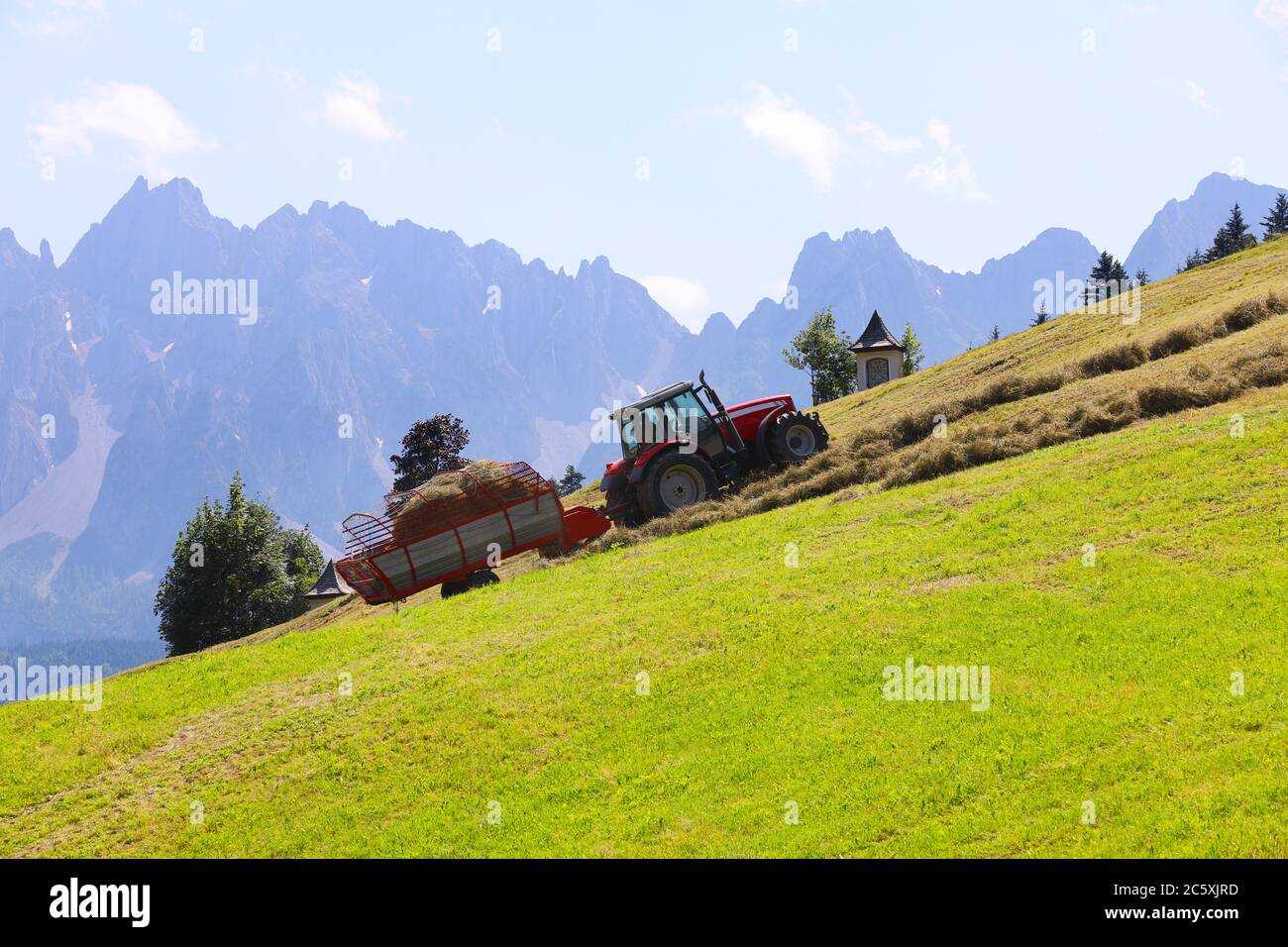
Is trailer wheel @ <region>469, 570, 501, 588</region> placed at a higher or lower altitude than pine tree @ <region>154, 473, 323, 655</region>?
lower

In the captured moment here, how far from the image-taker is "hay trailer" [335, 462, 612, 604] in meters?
20.3

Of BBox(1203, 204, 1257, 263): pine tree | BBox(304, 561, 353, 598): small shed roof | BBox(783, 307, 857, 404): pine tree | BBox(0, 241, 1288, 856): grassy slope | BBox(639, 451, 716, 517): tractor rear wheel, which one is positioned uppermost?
BBox(1203, 204, 1257, 263): pine tree

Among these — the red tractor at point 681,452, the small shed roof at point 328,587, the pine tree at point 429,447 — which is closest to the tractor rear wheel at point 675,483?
the red tractor at point 681,452

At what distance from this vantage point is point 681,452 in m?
23.6

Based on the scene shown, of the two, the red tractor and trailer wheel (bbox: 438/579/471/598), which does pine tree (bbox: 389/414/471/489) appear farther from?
trailer wheel (bbox: 438/579/471/598)

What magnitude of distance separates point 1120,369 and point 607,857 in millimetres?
24290

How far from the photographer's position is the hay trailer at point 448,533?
20.3 meters

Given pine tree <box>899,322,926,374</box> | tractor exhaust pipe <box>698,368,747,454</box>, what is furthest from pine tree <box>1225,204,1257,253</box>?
tractor exhaust pipe <box>698,368,747,454</box>

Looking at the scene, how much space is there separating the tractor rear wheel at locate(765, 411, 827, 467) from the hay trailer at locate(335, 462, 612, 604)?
6.10 metres

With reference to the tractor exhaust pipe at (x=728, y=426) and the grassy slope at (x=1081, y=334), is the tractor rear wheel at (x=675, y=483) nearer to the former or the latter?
the tractor exhaust pipe at (x=728, y=426)

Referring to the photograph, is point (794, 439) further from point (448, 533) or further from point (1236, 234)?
point (1236, 234)
